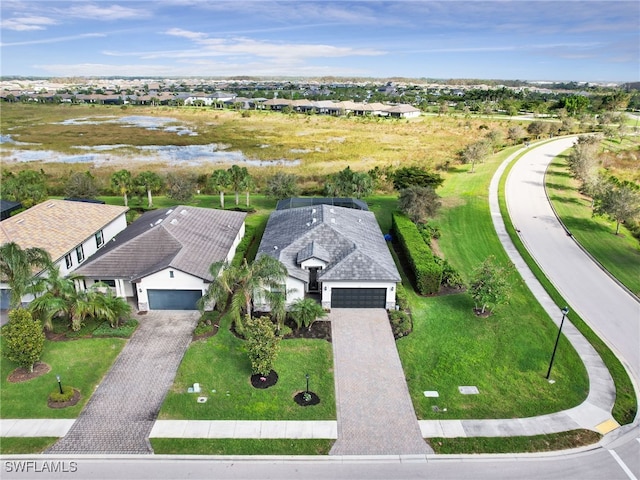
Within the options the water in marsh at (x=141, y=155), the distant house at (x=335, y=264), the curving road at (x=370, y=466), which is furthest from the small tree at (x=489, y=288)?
the water in marsh at (x=141, y=155)

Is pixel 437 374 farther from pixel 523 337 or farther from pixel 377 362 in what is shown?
pixel 523 337

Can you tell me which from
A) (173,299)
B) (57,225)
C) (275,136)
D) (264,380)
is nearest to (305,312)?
(264,380)

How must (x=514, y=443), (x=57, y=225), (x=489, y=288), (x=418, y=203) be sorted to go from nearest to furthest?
1. (x=514, y=443)
2. (x=489, y=288)
3. (x=57, y=225)
4. (x=418, y=203)

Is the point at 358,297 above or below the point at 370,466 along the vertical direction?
above

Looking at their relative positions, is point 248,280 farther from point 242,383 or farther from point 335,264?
point 335,264

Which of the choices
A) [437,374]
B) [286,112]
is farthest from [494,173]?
[286,112]

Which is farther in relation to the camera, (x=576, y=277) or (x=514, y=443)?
(x=576, y=277)
